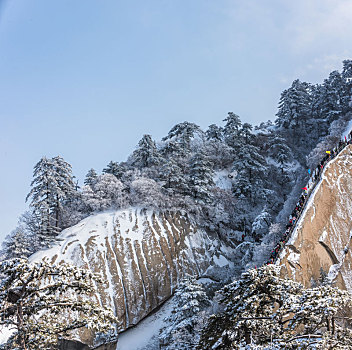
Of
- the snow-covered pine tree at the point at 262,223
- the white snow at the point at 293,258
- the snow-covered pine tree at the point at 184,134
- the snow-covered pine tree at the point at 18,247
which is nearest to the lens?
the white snow at the point at 293,258

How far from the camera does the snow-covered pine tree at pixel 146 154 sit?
3988 cm

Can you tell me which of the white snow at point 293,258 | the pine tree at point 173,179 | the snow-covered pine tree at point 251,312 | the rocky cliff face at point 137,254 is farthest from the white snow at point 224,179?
the snow-covered pine tree at point 251,312

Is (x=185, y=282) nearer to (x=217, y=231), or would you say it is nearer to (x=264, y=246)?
(x=264, y=246)

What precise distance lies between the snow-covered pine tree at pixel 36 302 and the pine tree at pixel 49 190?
2204 centimetres

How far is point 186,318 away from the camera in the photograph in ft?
68.4

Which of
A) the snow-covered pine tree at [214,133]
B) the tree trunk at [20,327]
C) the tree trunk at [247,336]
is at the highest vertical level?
the snow-covered pine tree at [214,133]

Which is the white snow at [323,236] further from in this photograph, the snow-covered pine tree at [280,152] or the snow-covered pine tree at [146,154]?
the snow-covered pine tree at [146,154]

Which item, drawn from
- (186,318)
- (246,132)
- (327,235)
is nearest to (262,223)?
(327,235)

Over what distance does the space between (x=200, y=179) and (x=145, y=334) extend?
675 inches

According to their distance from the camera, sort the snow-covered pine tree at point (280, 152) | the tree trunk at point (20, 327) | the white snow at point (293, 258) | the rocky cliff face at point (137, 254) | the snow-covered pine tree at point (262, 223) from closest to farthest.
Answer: the tree trunk at point (20, 327), the white snow at point (293, 258), the rocky cliff face at point (137, 254), the snow-covered pine tree at point (262, 223), the snow-covered pine tree at point (280, 152)

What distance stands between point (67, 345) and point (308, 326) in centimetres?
2137

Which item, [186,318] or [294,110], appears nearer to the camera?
[186,318]

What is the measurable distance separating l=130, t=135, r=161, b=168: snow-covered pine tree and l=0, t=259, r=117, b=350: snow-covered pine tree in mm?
31004

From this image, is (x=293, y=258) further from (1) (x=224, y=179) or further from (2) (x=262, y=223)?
(1) (x=224, y=179)
